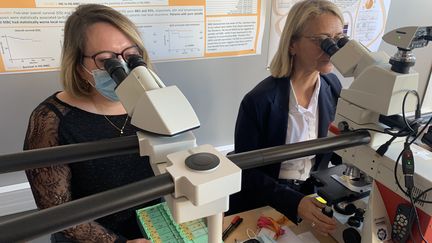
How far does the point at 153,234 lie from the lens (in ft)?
3.24

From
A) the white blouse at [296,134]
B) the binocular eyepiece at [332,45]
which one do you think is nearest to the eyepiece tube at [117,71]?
the binocular eyepiece at [332,45]

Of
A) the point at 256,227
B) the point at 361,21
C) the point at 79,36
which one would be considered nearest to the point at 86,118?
the point at 79,36

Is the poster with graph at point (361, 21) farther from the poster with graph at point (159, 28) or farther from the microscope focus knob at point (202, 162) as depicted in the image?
the microscope focus knob at point (202, 162)

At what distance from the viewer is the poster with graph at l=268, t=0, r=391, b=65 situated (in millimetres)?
1998

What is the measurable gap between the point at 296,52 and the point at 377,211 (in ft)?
2.64

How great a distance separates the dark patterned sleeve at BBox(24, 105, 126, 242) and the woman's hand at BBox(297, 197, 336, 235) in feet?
2.00

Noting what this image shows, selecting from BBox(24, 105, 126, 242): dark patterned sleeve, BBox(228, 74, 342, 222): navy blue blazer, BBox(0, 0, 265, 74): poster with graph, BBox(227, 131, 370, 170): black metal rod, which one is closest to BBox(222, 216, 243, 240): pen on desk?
BBox(228, 74, 342, 222): navy blue blazer

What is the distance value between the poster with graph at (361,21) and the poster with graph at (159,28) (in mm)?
109

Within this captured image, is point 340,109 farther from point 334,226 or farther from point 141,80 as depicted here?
point 141,80

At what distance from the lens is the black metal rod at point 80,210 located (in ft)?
1.17

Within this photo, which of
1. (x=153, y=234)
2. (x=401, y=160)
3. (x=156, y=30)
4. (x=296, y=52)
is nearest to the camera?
(x=401, y=160)

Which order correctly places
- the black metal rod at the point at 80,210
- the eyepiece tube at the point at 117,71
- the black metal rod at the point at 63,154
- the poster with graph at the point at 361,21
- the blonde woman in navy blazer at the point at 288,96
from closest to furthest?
1. the black metal rod at the point at 80,210
2. the black metal rod at the point at 63,154
3. the eyepiece tube at the point at 117,71
4. the blonde woman in navy blazer at the point at 288,96
5. the poster with graph at the point at 361,21

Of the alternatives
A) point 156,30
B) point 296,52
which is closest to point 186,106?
point 296,52

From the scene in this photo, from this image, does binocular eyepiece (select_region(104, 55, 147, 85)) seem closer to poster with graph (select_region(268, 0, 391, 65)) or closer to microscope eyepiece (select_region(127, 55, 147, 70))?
microscope eyepiece (select_region(127, 55, 147, 70))
